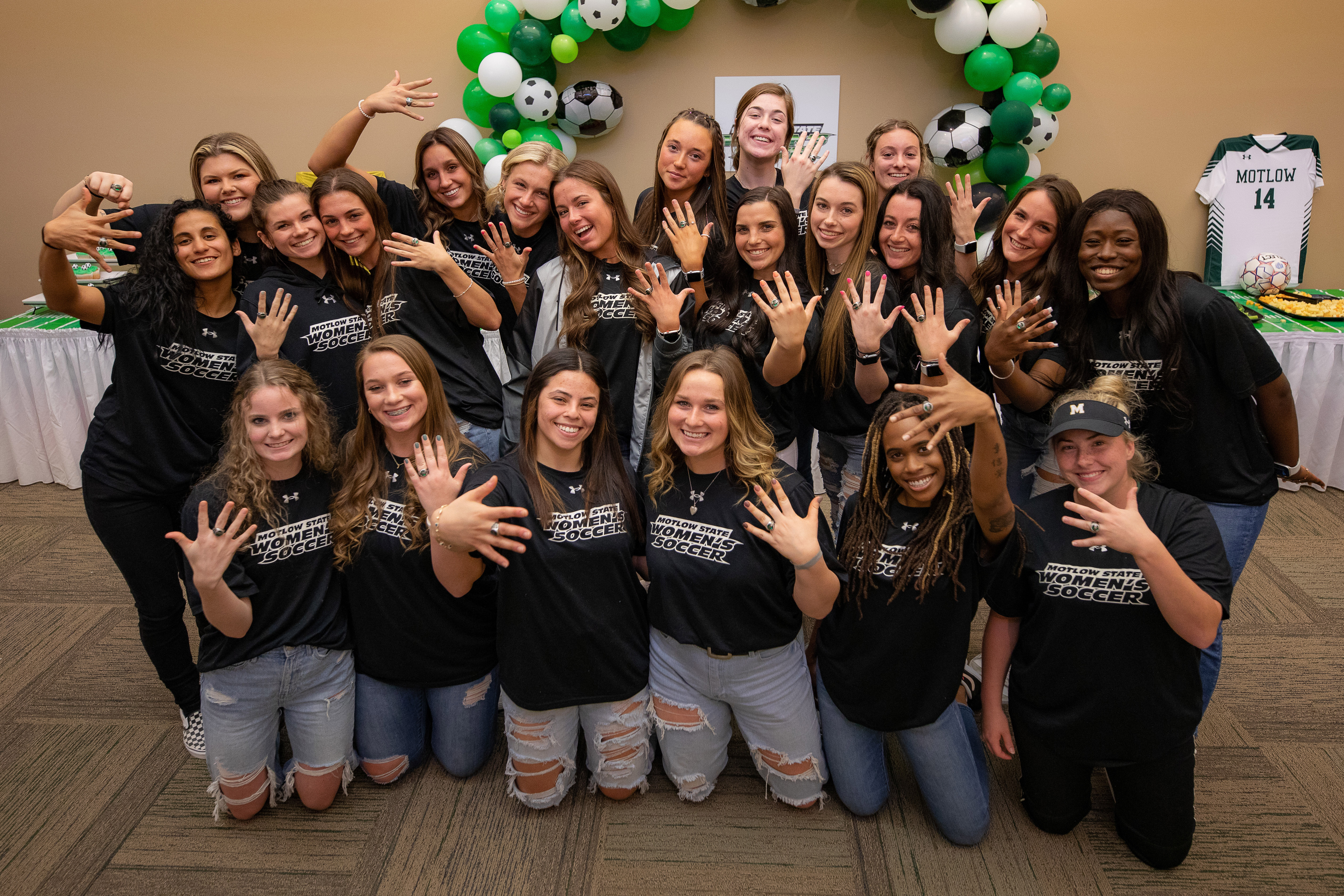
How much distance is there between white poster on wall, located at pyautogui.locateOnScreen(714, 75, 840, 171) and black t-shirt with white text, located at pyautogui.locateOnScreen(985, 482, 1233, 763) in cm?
324

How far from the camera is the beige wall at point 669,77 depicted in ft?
14.6

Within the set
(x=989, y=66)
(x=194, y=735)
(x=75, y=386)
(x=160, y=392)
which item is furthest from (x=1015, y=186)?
(x=75, y=386)

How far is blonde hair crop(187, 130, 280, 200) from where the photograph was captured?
2365mm

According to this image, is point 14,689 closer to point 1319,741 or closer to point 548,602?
point 548,602

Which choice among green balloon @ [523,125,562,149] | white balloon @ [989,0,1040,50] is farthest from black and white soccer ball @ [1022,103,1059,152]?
green balloon @ [523,125,562,149]

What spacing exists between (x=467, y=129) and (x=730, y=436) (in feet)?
10.4

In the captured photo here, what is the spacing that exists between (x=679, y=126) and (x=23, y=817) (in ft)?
8.75

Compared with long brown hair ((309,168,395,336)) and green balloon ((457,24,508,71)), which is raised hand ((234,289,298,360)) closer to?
long brown hair ((309,168,395,336))

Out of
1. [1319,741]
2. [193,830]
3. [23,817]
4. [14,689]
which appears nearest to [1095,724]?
[1319,741]

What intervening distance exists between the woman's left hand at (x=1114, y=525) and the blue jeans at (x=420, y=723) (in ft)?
4.92

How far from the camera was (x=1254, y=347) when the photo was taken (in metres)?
2.08

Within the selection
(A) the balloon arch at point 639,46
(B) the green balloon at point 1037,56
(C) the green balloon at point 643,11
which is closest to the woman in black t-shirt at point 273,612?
(A) the balloon arch at point 639,46

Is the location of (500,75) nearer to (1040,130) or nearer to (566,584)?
(1040,130)

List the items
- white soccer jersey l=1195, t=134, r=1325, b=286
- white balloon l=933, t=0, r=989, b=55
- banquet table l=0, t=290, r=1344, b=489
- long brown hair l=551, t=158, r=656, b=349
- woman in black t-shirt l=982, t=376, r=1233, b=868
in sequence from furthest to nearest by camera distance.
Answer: white soccer jersey l=1195, t=134, r=1325, b=286, white balloon l=933, t=0, r=989, b=55, banquet table l=0, t=290, r=1344, b=489, long brown hair l=551, t=158, r=656, b=349, woman in black t-shirt l=982, t=376, r=1233, b=868
